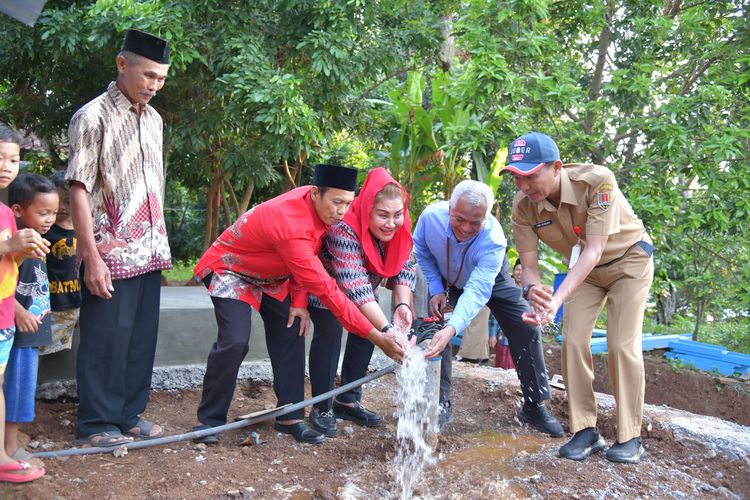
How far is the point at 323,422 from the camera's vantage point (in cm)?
423

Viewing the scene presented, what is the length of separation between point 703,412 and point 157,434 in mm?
5911

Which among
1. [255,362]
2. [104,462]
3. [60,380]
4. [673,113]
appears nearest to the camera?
[104,462]

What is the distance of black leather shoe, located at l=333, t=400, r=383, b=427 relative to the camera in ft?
14.7

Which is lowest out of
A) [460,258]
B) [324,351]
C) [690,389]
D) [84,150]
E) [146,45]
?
[690,389]

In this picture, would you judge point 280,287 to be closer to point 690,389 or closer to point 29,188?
point 29,188

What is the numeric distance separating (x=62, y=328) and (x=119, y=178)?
1031 mm

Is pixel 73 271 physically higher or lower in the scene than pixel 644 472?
higher

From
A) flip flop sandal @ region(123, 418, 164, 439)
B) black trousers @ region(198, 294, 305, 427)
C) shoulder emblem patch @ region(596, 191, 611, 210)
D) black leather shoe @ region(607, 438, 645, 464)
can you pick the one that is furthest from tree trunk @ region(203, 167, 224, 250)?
black leather shoe @ region(607, 438, 645, 464)

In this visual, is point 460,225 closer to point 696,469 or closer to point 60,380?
point 696,469

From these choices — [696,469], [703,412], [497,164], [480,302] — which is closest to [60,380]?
[480,302]

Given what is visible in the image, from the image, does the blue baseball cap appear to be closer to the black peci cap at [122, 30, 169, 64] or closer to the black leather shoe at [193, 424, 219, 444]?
the black peci cap at [122, 30, 169, 64]

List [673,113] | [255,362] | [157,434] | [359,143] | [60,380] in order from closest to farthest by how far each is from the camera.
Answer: [157,434]
[60,380]
[255,362]
[673,113]
[359,143]

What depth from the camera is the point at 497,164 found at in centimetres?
747

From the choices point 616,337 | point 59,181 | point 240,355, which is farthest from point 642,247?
point 59,181
